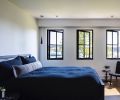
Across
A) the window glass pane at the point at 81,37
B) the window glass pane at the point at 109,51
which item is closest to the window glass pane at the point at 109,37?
the window glass pane at the point at 109,51

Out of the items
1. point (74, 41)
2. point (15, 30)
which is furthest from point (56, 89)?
point (74, 41)

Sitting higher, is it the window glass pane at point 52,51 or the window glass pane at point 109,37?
the window glass pane at point 109,37

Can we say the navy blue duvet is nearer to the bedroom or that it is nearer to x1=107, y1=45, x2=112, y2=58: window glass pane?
the bedroom

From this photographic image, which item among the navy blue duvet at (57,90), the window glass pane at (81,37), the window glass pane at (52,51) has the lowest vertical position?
the navy blue duvet at (57,90)

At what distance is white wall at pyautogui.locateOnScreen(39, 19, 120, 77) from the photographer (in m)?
7.91

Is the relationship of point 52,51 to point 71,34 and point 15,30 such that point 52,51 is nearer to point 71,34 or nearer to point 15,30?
point 71,34

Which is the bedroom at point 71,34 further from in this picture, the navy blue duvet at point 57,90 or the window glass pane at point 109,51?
the navy blue duvet at point 57,90

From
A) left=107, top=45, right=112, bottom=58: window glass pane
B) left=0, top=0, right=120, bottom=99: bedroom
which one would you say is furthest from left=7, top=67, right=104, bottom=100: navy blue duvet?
left=107, top=45, right=112, bottom=58: window glass pane

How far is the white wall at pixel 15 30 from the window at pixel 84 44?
179cm

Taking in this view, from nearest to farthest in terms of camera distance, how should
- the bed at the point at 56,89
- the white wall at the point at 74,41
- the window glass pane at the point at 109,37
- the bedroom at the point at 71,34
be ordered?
the bed at the point at 56,89 → the bedroom at the point at 71,34 → the white wall at the point at 74,41 → the window glass pane at the point at 109,37

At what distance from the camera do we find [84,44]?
827cm

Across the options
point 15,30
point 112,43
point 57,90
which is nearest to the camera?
point 57,90

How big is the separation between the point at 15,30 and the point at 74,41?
3099 mm

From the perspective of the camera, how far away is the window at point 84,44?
8211 millimetres
